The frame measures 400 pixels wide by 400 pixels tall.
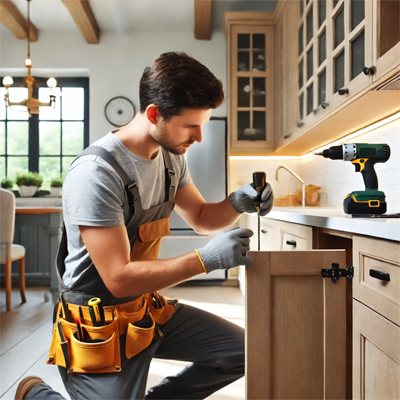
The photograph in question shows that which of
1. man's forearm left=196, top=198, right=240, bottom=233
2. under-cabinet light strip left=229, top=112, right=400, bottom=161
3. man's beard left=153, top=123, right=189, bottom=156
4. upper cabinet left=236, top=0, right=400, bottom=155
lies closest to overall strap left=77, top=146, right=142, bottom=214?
man's beard left=153, top=123, right=189, bottom=156

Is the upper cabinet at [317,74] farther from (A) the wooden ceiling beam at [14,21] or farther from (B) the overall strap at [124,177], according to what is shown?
(A) the wooden ceiling beam at [14,21]

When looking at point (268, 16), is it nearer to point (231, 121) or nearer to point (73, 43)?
point (231, 121)

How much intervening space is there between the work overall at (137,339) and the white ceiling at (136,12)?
3161 mm

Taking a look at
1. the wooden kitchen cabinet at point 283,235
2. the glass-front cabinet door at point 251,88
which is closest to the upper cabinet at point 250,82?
the glass-front cabinet door at point 251,88

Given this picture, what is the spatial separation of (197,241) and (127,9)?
2.45m

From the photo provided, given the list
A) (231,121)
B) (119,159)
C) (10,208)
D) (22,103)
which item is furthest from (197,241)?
(119,159)

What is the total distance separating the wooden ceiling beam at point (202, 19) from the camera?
3.94m

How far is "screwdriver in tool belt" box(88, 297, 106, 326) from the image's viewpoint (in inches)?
48.5

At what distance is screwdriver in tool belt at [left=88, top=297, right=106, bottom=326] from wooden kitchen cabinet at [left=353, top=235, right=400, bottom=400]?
28.7 inches

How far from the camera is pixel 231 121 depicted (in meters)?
4.04

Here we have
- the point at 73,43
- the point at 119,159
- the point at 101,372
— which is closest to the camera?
the point at 101,372

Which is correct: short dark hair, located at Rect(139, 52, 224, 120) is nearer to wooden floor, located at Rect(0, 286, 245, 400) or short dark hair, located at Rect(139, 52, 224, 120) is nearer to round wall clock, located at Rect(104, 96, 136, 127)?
→ wooden floor, located at Rect(0, 286, 245, 400)

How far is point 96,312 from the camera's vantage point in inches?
48.8

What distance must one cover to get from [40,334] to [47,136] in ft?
8.99
